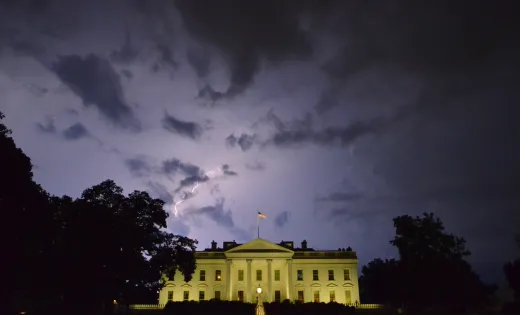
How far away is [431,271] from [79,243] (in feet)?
112

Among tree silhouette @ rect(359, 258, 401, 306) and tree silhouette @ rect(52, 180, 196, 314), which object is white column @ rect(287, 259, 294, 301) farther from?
tree silhouette @ rect(52, 180, 196, 314)

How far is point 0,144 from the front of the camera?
2886 centimetres

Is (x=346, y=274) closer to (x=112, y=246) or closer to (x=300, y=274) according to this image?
(x=300, y=274)

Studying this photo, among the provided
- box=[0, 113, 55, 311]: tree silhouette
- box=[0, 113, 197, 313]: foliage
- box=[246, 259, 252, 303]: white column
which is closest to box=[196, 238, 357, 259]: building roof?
box=[246, 259, 252, 303]: white column

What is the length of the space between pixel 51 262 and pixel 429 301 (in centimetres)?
3654

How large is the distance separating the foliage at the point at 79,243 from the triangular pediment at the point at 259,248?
1882 centimetres

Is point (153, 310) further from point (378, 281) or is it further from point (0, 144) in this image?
point (378, 281)

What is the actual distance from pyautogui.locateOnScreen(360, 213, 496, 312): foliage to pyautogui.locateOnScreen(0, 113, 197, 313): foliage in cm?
2327

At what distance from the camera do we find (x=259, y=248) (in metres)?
65.0

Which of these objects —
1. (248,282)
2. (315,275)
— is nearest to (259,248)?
(248,282)

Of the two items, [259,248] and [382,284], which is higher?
[259,248]

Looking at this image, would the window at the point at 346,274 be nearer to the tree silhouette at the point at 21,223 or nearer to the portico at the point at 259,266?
the portico at the point at 259,266

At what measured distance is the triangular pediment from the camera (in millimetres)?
64562

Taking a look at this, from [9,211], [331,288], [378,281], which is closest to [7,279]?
[9,211]
